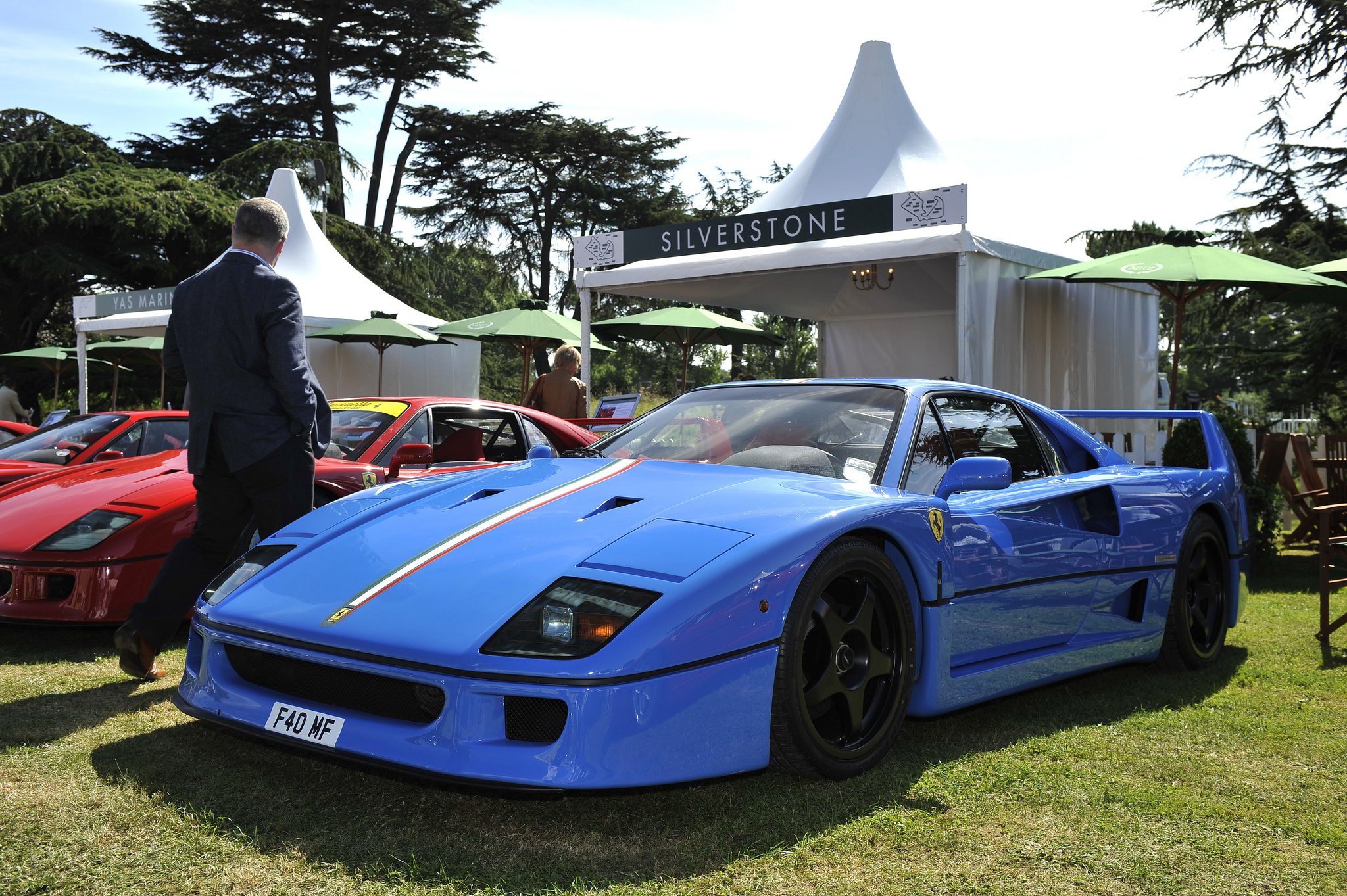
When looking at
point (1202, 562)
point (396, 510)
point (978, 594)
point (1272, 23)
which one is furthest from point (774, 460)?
point (1272, 23)

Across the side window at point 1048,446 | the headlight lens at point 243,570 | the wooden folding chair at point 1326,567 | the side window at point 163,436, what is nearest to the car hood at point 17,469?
the side window at point 163,436

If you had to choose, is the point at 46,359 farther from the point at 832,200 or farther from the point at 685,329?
the point at 832,200

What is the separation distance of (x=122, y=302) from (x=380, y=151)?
17558mm

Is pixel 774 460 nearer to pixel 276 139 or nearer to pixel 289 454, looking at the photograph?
pixel 289 454

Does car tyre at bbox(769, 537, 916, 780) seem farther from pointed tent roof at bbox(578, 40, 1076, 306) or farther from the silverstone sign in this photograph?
the silverstone sign

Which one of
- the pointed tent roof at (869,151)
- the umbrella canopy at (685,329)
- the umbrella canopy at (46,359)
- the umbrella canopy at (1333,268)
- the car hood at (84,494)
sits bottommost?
the car hood at (84,494)

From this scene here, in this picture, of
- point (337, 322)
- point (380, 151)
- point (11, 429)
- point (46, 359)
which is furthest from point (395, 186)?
point (11, 429)

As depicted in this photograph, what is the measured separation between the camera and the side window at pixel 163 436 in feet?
20.1

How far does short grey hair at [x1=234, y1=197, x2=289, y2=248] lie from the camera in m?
3.93

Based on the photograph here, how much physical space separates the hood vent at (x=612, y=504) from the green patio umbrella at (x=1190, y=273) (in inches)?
278

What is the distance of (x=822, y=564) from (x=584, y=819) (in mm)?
872

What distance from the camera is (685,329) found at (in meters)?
14.8

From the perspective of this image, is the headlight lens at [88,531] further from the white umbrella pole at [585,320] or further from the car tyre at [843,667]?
the white umbrella pole at [585,320]

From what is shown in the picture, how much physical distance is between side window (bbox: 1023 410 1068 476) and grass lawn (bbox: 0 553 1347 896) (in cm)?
97
